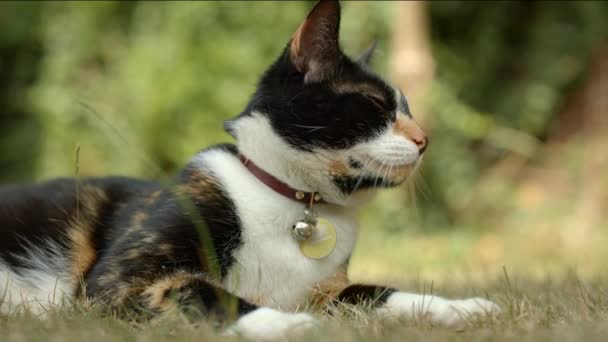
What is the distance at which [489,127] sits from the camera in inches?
243

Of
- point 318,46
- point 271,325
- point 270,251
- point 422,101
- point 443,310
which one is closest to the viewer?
point 271,325

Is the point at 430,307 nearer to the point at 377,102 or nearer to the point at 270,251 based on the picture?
the point at 270,251

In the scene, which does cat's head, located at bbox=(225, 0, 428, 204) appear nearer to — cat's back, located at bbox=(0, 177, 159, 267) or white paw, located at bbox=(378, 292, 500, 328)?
white paw, located at bbox=(378, 292, 500, 328)

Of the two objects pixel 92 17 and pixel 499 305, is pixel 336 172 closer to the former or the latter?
pixel 499 305

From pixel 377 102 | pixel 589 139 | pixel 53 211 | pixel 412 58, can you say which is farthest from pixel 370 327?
pixel 589 139

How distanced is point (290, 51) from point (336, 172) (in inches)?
13.8

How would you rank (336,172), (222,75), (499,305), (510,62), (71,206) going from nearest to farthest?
(499,305) → (336,172) → (71,206) → (222,75) → (510,62)

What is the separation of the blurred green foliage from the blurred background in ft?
0.04

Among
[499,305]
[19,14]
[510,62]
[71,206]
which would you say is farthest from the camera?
[19,14]

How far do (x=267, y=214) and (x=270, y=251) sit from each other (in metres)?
0.10

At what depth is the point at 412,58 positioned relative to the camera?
5.50 metres

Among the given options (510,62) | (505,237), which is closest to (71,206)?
(505,237)

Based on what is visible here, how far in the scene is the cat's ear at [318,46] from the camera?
6.50ft

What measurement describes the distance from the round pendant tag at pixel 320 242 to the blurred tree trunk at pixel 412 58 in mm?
3536
